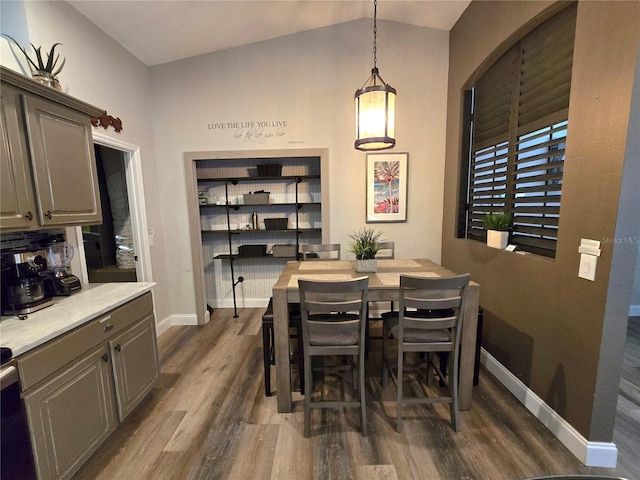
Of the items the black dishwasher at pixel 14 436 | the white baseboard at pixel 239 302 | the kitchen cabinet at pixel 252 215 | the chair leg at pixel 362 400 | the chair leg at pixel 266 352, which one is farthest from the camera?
the white baseboard at pixel 239 302

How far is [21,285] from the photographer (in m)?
1.55

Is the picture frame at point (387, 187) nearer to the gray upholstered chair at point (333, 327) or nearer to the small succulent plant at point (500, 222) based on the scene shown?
the small succulent plant at point (500, 222)

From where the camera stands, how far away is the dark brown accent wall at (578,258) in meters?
1.37

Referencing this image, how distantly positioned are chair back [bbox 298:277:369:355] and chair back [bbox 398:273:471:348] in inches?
9.9

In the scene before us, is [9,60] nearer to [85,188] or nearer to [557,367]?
[85,188]

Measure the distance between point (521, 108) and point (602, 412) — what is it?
2.11 meters

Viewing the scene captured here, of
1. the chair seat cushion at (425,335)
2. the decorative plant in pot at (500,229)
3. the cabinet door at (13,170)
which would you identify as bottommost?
the chair seat cushion at (425,335)

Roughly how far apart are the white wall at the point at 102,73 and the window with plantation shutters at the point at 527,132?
3586 millimetres

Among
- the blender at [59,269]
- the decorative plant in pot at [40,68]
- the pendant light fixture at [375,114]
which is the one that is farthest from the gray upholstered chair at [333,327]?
the decorative plant in pot at [40,68]

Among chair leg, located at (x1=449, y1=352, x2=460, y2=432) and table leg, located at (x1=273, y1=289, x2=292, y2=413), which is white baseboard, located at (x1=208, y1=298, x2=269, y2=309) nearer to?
table leg, located at (x1=273, y1=289, x2=292, y2=413)

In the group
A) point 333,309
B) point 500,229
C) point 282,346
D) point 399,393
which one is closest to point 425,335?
point 399,393

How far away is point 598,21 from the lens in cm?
143

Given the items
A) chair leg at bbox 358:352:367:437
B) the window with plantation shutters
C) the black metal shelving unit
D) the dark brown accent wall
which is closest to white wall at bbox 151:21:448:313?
the black metal shelving unit

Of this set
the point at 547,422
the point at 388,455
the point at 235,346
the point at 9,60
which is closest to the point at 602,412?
the point at 547,422
